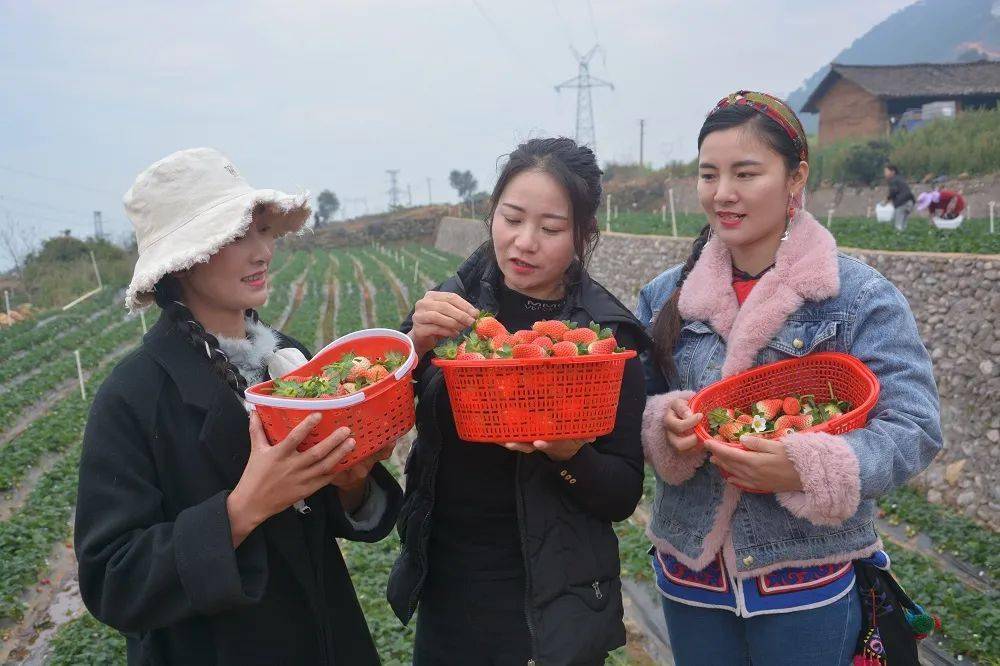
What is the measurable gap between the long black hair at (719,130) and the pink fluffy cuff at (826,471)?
520mm

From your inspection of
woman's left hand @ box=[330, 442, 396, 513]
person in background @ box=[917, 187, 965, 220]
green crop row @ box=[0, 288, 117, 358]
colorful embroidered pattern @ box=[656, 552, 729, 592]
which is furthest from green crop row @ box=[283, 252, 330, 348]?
person in background @ box=[917, 187, 965, 220]

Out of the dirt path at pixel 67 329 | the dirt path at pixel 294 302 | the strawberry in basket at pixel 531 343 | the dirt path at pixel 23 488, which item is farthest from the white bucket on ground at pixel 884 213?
the dirt path at pixel 67 329

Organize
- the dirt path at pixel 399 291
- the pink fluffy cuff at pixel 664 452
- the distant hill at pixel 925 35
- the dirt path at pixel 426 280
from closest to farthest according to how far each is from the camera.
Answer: the pink fluffy cuff at pixel 664 452
the dirt path at pixel 399 291
the dirt path at pixel 426 280
the distant hill at pixel 925 35

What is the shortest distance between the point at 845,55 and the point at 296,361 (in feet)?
667

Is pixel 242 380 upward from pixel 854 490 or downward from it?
upward

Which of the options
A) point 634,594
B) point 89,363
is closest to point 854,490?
point 634,594

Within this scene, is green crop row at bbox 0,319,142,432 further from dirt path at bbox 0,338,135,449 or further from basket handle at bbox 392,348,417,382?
basket handle at bbox 392,348,417,382

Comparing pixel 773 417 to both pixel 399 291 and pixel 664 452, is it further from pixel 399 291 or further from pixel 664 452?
pixel 399 291

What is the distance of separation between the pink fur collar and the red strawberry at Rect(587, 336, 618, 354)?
52 cm

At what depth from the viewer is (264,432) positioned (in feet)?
5.54

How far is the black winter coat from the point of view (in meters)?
1.59

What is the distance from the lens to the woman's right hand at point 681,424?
194cm

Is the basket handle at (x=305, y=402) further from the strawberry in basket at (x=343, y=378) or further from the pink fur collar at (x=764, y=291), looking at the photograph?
the pink fur collar at (x=764, y=291)

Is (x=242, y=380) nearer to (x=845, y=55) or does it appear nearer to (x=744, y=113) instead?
(x=744, y=113)
